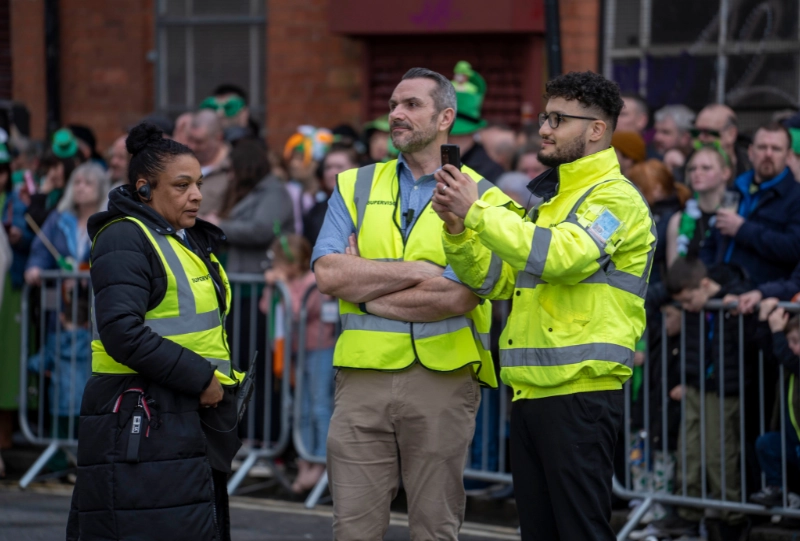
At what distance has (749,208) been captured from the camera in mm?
6676

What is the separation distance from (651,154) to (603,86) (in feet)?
14.8

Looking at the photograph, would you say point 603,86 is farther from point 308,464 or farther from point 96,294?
point 308,464

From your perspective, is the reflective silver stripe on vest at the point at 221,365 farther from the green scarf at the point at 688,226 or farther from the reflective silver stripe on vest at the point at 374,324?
the green scarf at the point at 688,226

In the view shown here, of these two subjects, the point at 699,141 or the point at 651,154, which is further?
the point at 651,154

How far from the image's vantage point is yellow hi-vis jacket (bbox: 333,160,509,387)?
471 cm

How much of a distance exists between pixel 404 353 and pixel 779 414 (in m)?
2.59

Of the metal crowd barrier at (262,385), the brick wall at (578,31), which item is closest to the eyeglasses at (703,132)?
the brick wall at (578,31)

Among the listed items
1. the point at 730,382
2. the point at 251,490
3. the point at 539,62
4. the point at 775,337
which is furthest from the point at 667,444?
the point at 539,62

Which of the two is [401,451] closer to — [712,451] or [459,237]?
[459,237]

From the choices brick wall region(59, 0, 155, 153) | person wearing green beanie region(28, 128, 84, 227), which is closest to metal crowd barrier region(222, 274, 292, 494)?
person wearing green beanie region(28, 128, 84, 227)

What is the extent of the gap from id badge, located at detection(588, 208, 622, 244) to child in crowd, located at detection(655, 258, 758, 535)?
7.65 ft

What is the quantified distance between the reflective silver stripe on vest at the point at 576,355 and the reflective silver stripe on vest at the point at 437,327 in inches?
19.3

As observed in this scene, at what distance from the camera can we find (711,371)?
21.1 ft

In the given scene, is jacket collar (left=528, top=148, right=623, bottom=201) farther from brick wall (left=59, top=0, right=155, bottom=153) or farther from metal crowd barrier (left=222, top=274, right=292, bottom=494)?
brick wall (left=59, top=0, right=155, bottom=153)
